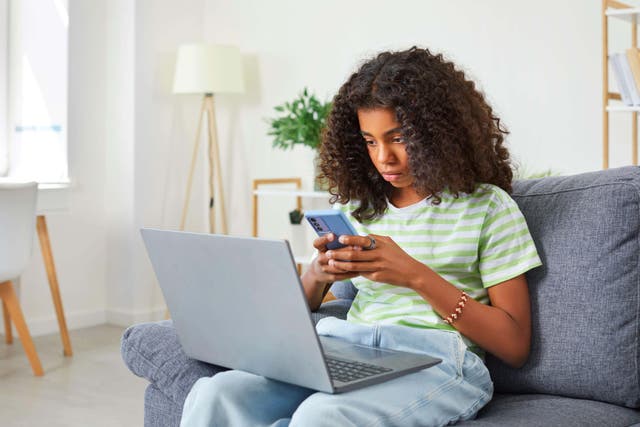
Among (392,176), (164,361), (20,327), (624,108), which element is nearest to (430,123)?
(392,176)

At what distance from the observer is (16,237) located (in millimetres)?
3064

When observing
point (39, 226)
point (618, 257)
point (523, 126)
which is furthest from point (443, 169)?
point (39, 226)

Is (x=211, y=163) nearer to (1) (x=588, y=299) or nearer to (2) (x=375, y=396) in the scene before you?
(1) (x=588, y=299)

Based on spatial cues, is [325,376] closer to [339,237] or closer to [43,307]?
[339,237]

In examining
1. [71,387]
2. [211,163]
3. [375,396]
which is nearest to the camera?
[375,396]

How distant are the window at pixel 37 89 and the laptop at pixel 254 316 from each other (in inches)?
105

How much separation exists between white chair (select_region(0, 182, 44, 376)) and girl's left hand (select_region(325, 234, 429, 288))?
75.9 inches

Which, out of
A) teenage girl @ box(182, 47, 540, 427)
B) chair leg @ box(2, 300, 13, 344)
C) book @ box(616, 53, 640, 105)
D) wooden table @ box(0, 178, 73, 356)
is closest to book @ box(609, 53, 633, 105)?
book @ box(616, 53, 640, 105)

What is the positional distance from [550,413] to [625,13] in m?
1.90

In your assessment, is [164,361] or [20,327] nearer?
[164,361]

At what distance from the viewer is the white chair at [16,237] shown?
9.87 ft

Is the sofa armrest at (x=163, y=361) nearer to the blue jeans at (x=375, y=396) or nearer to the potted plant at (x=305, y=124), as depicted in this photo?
the blue jeans at (x=375, y=396)

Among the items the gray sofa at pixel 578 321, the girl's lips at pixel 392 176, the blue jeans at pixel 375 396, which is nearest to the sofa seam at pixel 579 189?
the gray sofa at pixel 578 321

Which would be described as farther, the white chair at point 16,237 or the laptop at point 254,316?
the white chair at point 16,237
